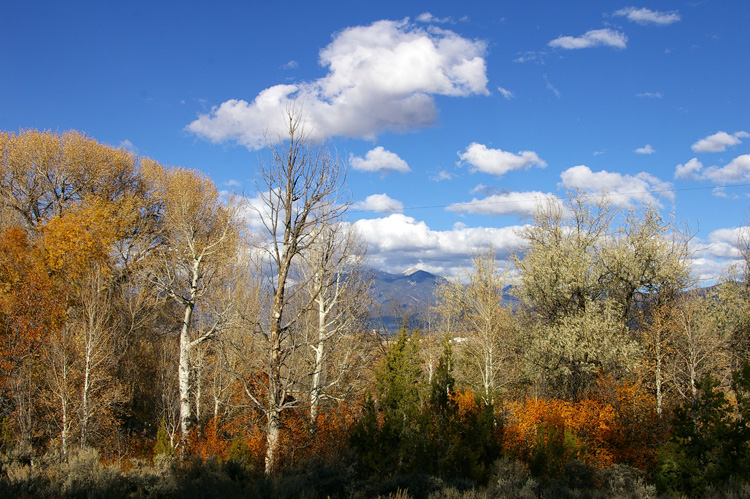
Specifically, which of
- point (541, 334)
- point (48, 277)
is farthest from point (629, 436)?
point (48, 277)

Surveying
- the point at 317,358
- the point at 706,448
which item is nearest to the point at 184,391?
the point at 317,358

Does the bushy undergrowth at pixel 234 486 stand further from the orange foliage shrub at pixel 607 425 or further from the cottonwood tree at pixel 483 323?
the cottonwood tree at pixel 483 323

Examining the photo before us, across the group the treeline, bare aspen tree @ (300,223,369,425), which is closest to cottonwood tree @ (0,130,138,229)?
the treeline

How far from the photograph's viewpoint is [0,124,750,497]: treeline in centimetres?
1202

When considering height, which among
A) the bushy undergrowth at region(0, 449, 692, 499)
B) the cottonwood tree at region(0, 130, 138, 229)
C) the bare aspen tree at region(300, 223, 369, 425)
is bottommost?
the bushy undergrowth at region(0, 449, 692, 499)

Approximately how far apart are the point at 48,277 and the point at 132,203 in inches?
326

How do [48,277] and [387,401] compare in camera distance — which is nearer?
[387,401]

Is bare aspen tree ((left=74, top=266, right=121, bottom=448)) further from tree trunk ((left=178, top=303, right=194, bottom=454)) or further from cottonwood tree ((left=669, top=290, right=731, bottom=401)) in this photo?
cottonwood tree ((left=669, top=290, right=731, bottom=401))

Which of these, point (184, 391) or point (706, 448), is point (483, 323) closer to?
point (706, 448)

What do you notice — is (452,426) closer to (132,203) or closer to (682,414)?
(682,414)

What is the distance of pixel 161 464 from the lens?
39.5 ft

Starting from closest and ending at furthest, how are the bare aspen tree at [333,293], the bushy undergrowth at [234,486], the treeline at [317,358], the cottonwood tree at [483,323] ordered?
the bushy undergrowth at [234,486], the treeline at [317,358], the bare aspen tree at [333,293], the cottonwood tree at [483,323]

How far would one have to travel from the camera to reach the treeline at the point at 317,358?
12.0m

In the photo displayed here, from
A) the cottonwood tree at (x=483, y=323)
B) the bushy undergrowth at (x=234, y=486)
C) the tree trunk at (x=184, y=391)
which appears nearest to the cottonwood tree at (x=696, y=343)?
the cottonwood tree at (x=483, y=323)
